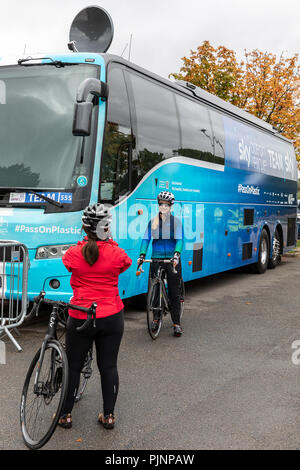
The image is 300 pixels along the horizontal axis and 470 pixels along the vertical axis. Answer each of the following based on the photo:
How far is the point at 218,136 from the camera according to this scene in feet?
38.7

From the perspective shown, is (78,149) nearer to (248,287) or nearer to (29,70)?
(29,70)

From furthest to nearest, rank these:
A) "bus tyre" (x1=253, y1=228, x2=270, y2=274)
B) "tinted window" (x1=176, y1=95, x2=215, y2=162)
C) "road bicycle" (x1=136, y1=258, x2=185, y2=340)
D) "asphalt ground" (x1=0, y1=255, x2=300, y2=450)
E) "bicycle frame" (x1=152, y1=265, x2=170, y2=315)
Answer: "bus tyre" (x1=253, y1=228, x2=270, y2=274) → "tinted window" (x1=176, y1=95, x2=215, y2=162) → "bicycle frame" (x1=152, y1=265, x2=170, y2=315) → "road bicycle" (x1=136, y1=258, x2=185, y2=340) → "asphalt ground" (x1=0, y1=255, x2=300, y2=450)

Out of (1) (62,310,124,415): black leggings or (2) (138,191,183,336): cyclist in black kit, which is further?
(2) (138,191,183,336): cyclist in black kit

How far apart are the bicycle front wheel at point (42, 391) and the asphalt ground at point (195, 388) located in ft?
0.51

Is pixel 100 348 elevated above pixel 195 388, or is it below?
above

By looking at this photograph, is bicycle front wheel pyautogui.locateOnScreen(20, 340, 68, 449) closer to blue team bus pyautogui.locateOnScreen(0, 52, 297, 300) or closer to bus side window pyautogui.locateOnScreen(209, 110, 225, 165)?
blue team bus pyautogui.locateOnScreen(0, 52, 297, 300)

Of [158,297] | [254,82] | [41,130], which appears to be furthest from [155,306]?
[254,82]

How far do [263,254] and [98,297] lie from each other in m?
11.7

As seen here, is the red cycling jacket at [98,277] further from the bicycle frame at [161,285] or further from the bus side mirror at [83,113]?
the bicycle frame at [161,285]

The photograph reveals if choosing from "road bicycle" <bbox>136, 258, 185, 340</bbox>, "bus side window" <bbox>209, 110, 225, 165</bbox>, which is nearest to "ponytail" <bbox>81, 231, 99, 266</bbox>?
"road bicycle" <bbox>136, 258, 185, 340</bbox>

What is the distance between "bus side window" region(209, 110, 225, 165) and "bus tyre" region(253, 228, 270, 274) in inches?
151

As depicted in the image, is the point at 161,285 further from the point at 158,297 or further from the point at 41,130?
the point at 41,130

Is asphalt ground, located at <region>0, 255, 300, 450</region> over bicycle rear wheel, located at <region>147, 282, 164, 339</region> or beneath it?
beneath

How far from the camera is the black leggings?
4.13 metres
